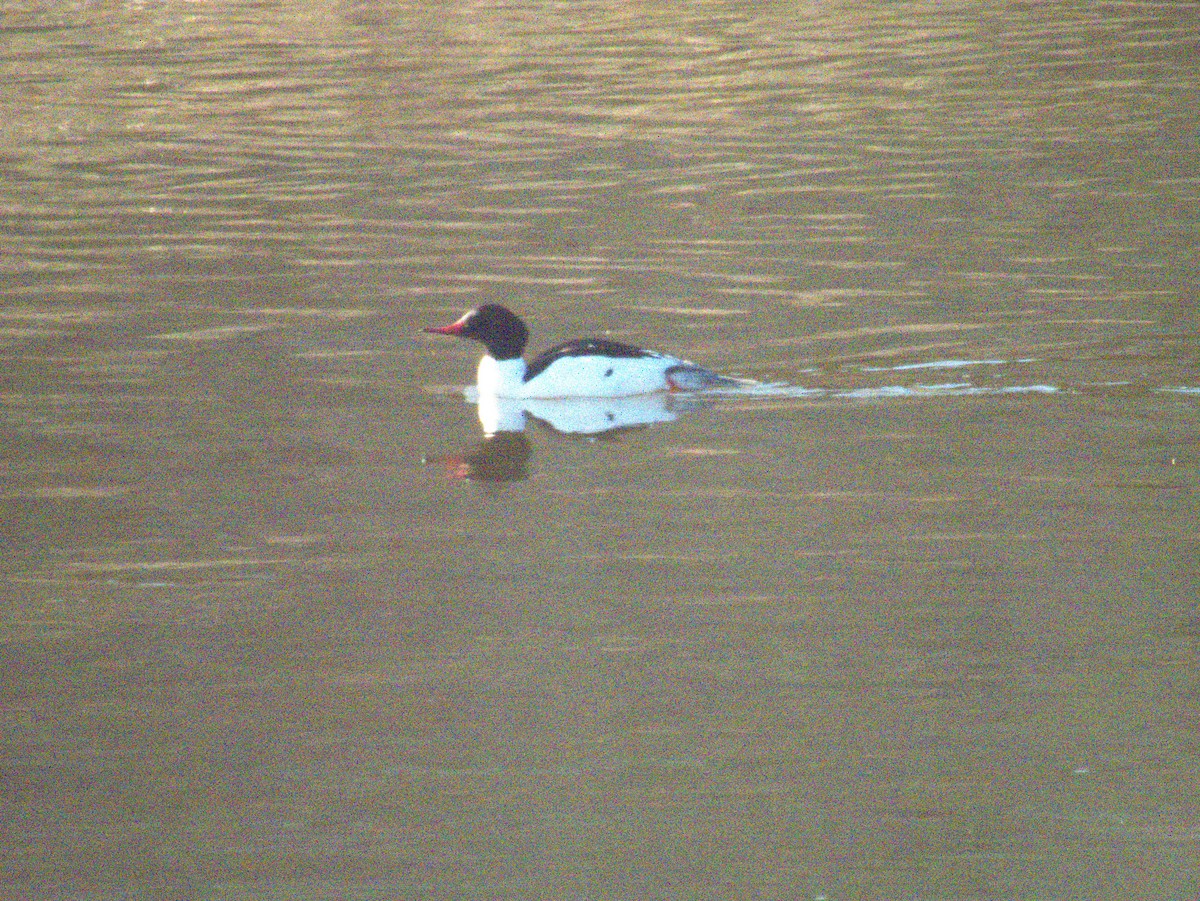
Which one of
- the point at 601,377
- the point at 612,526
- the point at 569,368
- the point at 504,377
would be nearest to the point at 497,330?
the point at 504,377

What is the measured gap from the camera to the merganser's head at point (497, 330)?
48.8ft

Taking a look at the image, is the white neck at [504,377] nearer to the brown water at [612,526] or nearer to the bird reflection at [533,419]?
the bird reflection at [533,419]

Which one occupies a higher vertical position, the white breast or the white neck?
the white neck

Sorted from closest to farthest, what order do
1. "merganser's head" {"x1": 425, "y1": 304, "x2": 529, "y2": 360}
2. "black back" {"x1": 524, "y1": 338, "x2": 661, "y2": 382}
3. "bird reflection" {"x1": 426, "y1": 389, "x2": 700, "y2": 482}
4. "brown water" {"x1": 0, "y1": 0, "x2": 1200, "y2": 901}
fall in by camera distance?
"brown water" {"x1": 0, "y1": 0, "x2": 1200, "y2": 901}, "bird reflection" {"x1": 426, "y1": 389, "x2": 700, "y2": 482}, "black back" {"x1": 524, "y1": 338, "x2": 661, "y2": 382}, "merganser's head" {"x1": 425, "y1": 304, "x2": 529, "y2": 360}

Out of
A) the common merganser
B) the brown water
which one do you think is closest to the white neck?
the common merganser

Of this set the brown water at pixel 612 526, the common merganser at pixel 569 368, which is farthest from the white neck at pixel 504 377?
the brown water at pixel 612 526

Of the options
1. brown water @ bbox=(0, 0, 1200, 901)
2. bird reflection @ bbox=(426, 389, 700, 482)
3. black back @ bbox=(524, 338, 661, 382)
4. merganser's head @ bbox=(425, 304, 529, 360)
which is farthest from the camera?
merganser's head @ bbox=(425, 304, 529, 360)

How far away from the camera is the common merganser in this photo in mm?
14352

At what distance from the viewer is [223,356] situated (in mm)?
15852

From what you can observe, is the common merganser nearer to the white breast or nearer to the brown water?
the white breast

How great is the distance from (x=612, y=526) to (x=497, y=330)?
3.60m

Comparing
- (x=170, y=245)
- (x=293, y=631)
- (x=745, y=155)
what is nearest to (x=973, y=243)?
(x=745, y=155)

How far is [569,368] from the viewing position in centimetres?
1460

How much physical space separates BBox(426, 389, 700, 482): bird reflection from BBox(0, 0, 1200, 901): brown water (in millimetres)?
98
